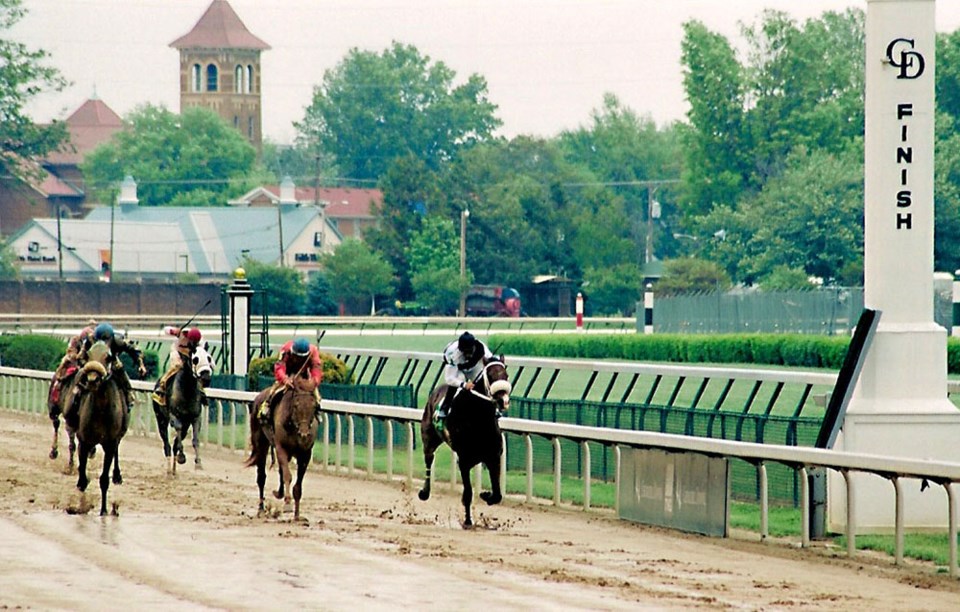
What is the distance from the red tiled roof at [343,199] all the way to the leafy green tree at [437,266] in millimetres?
38126

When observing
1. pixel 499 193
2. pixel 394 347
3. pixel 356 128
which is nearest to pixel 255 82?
pixel 356 128

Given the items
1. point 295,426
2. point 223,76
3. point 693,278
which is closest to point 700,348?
point 295,426

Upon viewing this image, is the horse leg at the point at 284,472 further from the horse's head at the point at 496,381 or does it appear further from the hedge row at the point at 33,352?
the hedge row at the point at 33,352

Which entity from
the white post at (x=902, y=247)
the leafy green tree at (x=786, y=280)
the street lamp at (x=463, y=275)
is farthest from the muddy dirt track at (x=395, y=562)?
the street lamp at (x=463, y=275)

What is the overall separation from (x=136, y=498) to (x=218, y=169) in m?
127

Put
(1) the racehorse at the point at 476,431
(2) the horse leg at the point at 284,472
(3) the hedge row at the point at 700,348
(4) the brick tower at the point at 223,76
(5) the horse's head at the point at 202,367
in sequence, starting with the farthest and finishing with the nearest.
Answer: (4) the brick tower at the point at 223,76
(3) the hedge row at the point at 700,348
(5) the horse's head at the point at 202,367
(2) the horse leg at the point at 284,472
(1) the racehorse at the point at 476,431

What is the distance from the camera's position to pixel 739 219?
74.7 meters

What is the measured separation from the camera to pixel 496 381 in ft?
49.9

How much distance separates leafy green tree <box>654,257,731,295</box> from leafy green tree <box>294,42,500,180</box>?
7301cm

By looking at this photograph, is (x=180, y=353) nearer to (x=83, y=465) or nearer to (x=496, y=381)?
(x=83, y=465)

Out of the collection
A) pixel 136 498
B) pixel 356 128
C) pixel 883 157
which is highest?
pixel 356 128

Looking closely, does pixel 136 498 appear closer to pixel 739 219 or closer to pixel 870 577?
pixel 870 577

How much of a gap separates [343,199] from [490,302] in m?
48.9

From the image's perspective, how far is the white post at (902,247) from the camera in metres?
15.1
